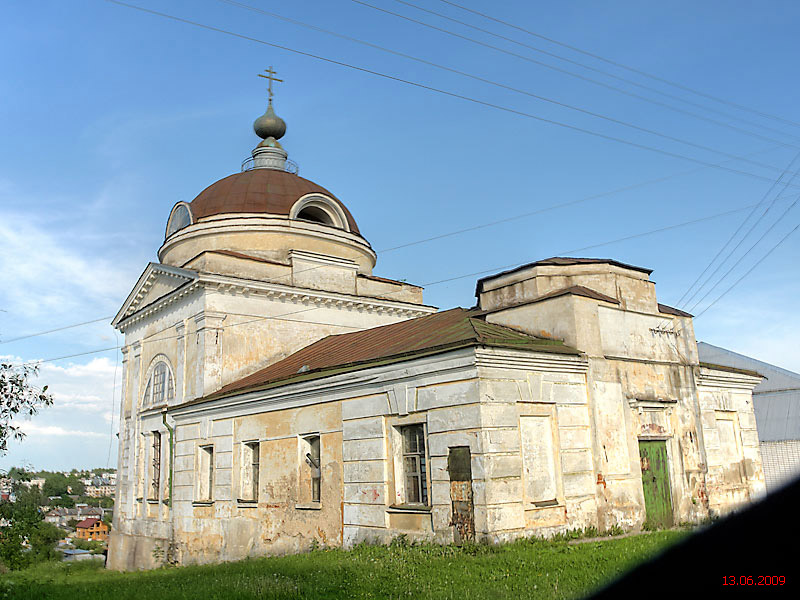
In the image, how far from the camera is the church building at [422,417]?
38.0ft

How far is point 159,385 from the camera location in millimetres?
22516

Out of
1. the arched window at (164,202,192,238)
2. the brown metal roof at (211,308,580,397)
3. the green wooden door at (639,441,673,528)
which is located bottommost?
the green wooden door at (639,441,673,528)

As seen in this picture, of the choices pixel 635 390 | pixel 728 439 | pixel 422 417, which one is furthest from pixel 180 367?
pixel 728 439

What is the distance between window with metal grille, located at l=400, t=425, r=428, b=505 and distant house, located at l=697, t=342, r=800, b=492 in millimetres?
16870

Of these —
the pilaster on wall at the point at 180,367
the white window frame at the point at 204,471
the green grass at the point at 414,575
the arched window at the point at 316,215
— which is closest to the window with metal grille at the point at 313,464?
the green grass at the point at 414,575

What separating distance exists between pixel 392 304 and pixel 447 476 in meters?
13.0

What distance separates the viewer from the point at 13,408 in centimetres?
1115

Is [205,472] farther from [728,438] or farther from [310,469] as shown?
[728,438]

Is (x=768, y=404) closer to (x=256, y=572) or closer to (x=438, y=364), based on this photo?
(x=438, y=364)

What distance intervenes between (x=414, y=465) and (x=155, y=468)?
12.5 metres

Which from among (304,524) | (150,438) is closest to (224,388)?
(150,438)

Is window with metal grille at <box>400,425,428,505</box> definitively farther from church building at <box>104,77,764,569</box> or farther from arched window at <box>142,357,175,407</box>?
arched window at <box>142,357,175,407</box>

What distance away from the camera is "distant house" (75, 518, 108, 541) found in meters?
84.5

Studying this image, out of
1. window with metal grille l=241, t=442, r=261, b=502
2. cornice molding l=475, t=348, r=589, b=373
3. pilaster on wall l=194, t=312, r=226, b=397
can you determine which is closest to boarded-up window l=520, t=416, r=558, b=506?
cornice molding l=475, t=348, r=589, b=373
